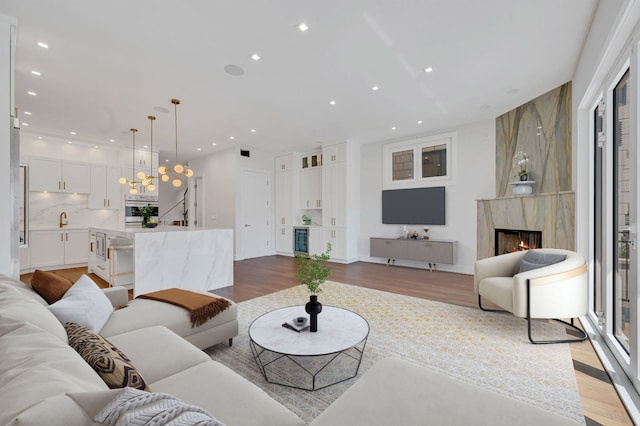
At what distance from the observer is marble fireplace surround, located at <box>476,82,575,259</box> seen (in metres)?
3.79

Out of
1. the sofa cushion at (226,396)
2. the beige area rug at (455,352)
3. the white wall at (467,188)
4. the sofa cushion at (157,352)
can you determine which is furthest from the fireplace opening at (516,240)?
the sofa cushion at (157,352)

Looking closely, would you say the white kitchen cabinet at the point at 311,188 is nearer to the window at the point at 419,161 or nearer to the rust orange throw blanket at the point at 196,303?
the window at the point at 419,161

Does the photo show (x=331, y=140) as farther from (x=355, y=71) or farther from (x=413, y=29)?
(x=413, y=29)

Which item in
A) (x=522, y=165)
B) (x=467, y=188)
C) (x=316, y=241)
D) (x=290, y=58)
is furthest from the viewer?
(x=316, y=241)

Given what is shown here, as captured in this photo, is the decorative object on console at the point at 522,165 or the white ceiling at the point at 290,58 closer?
the white ceiling at the point at 290,58

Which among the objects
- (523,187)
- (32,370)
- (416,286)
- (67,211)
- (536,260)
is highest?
(523,187)

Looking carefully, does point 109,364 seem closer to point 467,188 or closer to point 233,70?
point 233,70

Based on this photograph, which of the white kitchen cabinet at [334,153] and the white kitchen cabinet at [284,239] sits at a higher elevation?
the white kitchen cabinet at [334,153]

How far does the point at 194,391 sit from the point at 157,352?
47 centimetres

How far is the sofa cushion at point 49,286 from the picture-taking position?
1833 millimetres

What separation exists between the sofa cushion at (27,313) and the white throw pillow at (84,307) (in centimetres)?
19

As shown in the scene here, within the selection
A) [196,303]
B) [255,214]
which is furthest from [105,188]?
[196,303]

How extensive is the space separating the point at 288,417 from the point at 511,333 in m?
2.62

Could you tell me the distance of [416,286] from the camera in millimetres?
4574
